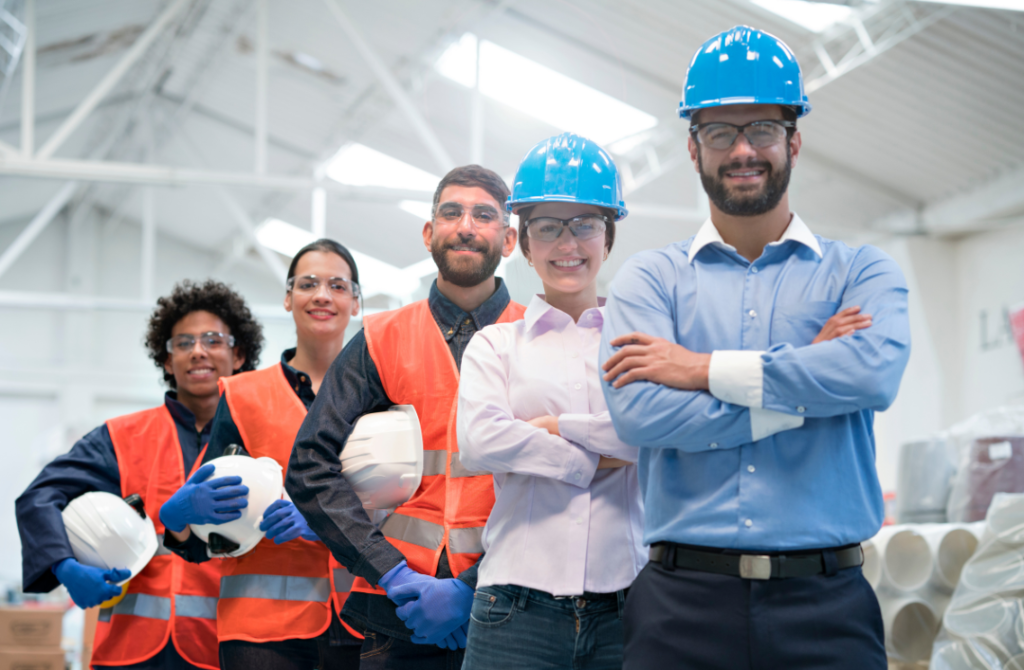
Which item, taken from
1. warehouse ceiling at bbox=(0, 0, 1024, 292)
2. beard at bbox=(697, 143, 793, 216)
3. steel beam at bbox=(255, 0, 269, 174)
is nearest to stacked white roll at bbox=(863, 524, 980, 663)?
beard at bbox=(697, 143, 793, 216)

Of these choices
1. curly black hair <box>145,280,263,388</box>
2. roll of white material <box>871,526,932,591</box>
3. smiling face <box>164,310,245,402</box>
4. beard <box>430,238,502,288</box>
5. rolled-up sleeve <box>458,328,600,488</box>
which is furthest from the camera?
roll of white material <box>871,526,932,591</box>

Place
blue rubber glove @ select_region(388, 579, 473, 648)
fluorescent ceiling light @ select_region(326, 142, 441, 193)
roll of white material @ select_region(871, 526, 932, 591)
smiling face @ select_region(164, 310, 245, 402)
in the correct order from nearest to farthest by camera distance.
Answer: blue rubber glove @ select_region(388, 579, 473, 648) < smiling face @ select_region(164, 310, 245, 402) < roll of white material @ select_region(871, 526, 932, 591) < fluorescent ceiling light @ select_region(326, 142, 441, 193)

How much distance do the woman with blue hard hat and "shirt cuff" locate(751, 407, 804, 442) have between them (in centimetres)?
37

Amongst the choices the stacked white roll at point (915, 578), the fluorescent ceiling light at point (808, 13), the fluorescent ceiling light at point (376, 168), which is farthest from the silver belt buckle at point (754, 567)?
the fluorescent ceiling light at point (376, 168)

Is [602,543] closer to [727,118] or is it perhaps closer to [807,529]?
[807,529]

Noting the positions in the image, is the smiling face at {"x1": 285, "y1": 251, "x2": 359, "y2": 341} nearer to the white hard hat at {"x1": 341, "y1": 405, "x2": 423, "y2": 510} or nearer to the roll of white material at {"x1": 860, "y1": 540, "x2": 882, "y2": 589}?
the white hard hat at {"x1": 341, "y1": 405, "x2": 423, "y2": 510}

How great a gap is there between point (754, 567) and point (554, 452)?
0.49m

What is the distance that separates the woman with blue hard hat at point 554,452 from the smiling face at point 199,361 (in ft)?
6.06

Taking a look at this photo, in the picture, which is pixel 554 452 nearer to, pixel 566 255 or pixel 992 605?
pixel 566 255

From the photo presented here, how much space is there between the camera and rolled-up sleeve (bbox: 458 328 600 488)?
77.1 inches

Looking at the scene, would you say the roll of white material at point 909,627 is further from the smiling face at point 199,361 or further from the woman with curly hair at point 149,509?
the smiling face at point 199,361

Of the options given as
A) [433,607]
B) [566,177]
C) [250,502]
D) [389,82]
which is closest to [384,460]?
[433,607]

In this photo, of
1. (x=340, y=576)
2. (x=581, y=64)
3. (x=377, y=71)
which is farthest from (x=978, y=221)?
(x=340, y=576)

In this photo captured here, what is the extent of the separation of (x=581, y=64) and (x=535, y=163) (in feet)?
24.3
